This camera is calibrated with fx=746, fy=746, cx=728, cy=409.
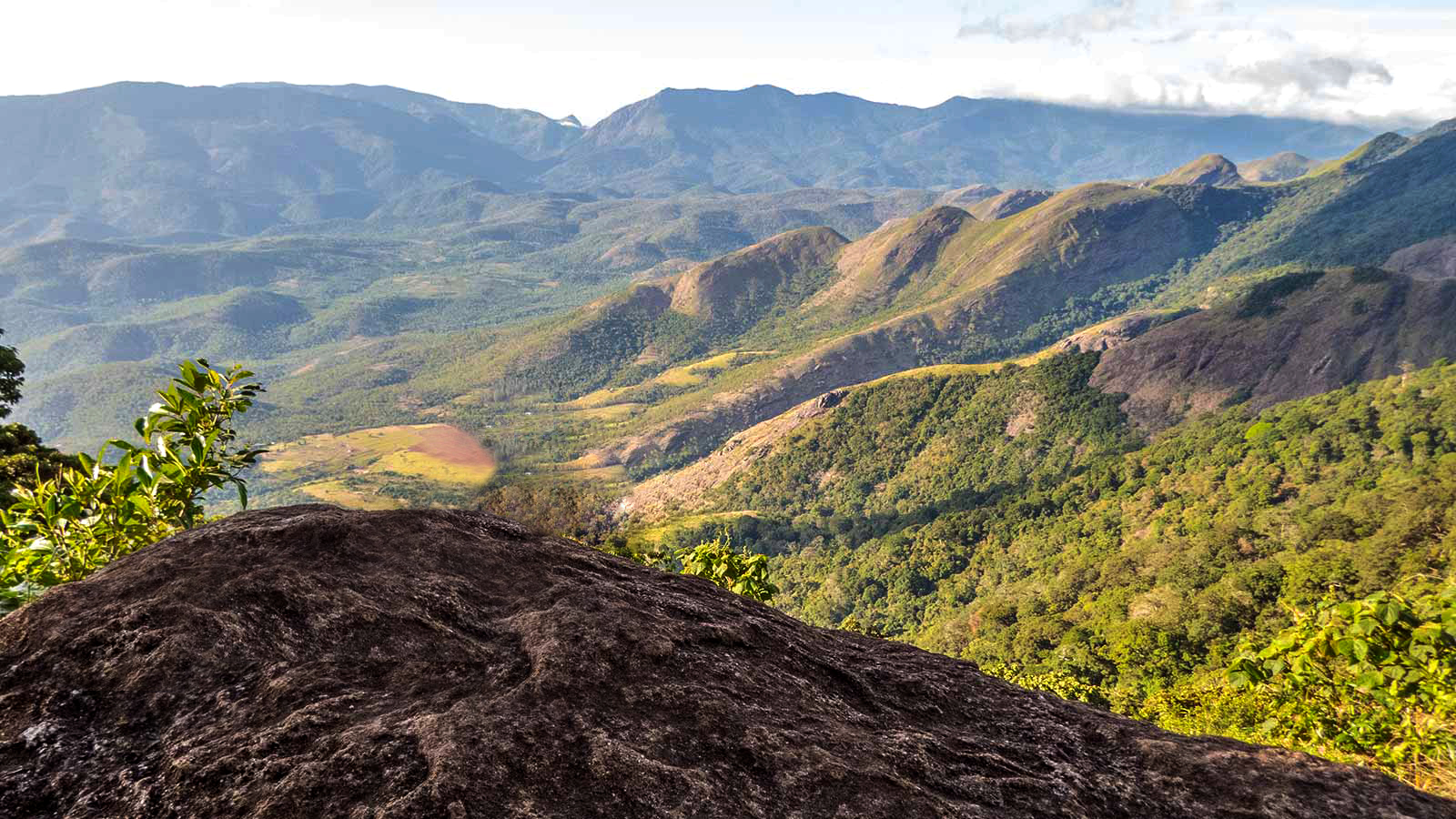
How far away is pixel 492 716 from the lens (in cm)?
488

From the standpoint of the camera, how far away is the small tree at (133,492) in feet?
20.5

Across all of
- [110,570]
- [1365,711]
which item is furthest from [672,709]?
[1365,711]

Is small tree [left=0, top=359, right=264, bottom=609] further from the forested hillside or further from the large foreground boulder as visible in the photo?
the forested hillside

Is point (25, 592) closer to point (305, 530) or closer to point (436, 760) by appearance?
point (305, 530)

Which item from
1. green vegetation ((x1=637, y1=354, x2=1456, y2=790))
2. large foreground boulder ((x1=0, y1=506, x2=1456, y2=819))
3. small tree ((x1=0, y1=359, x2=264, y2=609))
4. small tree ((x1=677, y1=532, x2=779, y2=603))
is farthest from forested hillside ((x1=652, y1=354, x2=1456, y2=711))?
small tree ((x1=0, y1=359, x2=264, y2=609))

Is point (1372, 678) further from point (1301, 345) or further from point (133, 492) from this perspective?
point (1301, 345)

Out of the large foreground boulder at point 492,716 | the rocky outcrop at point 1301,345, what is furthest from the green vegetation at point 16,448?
the rocky outcrop at point 1301,345

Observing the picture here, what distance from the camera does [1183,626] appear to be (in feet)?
351

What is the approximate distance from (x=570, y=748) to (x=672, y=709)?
0.90 meters

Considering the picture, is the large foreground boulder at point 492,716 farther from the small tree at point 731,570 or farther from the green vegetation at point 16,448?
the green vegetation at point 16,448

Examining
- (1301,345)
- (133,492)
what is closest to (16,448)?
(133,492)

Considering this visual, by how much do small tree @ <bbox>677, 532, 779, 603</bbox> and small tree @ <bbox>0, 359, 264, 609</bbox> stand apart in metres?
8.52

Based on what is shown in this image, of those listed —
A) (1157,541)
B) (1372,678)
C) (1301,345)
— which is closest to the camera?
(1372,678)

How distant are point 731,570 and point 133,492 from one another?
10.8 m
